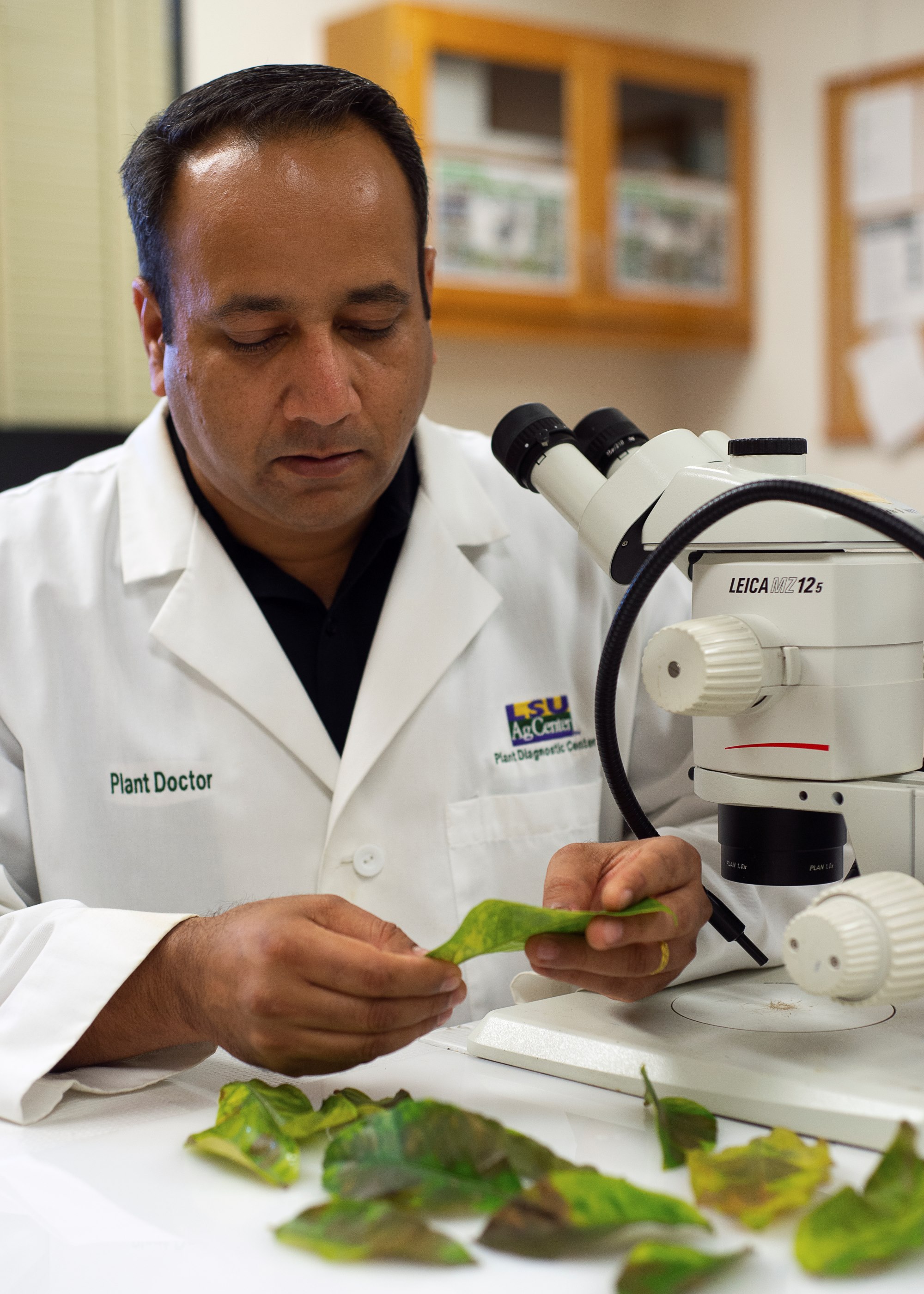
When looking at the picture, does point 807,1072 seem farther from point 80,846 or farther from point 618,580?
point 80,846

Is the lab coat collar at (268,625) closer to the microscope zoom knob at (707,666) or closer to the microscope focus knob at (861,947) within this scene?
the microscope zoom knob at (707,666)

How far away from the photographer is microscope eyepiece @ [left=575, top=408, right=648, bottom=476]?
1008 millimetres

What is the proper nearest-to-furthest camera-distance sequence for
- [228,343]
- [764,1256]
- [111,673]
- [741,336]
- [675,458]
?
1. [764,1256]
2. [675,458]
3. [228,343]
4. [111,673]
5. [741,336]

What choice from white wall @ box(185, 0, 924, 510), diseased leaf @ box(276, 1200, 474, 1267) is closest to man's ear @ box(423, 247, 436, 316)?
diseased leaf @ box(276, 1200, 474, 1267)

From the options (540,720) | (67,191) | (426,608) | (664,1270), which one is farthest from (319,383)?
(67,191)

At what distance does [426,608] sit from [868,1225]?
0.78 meters

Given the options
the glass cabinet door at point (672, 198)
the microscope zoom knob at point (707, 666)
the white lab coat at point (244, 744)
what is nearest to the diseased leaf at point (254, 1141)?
the microscope zoom knob at point (707, 666)

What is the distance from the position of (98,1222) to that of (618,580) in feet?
1.85

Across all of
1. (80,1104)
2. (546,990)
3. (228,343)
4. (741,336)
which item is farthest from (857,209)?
(80,1104)

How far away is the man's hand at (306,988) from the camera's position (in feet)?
2.47

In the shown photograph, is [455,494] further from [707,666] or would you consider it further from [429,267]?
[707,666]

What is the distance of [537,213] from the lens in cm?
297

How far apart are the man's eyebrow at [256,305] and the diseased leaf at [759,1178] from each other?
713 millimetres

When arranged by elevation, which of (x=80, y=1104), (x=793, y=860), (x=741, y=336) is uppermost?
(x=741, y=336)
